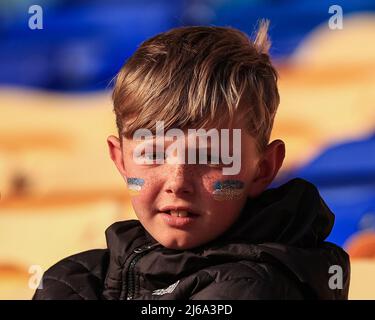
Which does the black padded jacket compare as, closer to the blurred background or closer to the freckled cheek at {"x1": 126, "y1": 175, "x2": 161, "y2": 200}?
the freckled cheek at {"x1": 126, "y1": 175, "x2": 161, "y2": 200}

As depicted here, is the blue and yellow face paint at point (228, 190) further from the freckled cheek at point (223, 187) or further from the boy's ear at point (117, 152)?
the boy's ear at point (117, 152)

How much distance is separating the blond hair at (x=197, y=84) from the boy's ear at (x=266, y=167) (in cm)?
2

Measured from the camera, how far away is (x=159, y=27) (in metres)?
2.23

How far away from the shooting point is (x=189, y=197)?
1439 mm

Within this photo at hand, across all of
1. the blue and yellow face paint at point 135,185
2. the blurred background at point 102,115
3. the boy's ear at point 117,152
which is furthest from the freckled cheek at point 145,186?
the blurred background at point 102,115

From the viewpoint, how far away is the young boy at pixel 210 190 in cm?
144

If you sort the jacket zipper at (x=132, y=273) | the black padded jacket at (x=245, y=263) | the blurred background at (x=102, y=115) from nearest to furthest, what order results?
the black padded jacket at (x=245, y=263) < the jacket zipper at (x=132, y=273) < the blurred background at (x=102, y=115)

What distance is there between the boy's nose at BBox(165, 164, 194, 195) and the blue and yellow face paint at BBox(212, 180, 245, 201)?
49 millimetres

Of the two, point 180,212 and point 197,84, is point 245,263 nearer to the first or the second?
point 180,212

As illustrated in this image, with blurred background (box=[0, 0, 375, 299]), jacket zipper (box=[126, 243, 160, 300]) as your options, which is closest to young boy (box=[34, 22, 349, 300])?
jacket zipper (box=[126, 243, 160, 300])

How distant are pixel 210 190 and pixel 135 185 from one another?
5.9 inches

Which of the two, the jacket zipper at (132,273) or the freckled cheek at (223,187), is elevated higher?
the freckled cheek at (223,187)

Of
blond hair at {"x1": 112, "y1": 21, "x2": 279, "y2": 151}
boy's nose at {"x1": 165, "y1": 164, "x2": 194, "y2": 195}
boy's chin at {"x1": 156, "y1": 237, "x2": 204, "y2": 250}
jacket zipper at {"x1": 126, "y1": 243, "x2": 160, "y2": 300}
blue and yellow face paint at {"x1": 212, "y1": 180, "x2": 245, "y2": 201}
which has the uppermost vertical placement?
blond hair at {"x1": 112, "y1": 21, "x2": 279, "y2": 151}

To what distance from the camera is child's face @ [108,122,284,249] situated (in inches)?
56.6
